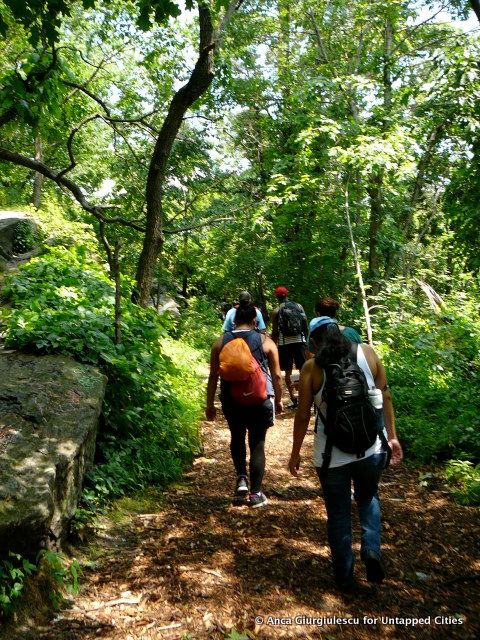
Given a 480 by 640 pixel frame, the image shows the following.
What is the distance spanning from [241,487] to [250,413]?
3.00 ft

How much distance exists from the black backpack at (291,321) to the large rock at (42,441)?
4330 mm

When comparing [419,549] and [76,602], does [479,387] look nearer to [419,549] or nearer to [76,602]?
[419,549]

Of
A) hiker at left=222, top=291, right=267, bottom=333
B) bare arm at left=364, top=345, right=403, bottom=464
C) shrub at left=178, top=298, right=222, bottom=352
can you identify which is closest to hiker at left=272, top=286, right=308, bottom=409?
hiker at left=222, top=291, right=267, bottom=333

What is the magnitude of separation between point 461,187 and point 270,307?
15.3m

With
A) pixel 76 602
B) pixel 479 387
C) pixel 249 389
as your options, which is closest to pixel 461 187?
pixel 479 387

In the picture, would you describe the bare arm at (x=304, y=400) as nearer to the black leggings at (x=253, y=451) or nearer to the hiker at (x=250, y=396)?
the hiker at (x=250, y=396)

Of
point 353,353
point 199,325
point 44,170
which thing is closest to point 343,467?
point 353,353

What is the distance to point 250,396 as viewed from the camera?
15.0ft

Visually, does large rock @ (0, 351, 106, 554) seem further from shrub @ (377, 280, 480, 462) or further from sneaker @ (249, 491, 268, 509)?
→ shrub @ (377, 280, 480, 462)

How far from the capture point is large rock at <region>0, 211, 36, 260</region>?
40.8 feet

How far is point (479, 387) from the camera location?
7258 millimetres

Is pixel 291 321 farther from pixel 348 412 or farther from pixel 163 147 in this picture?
pixel 348 412

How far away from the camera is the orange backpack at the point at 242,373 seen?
4.46 meters

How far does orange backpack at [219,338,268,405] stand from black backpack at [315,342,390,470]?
1344mm
